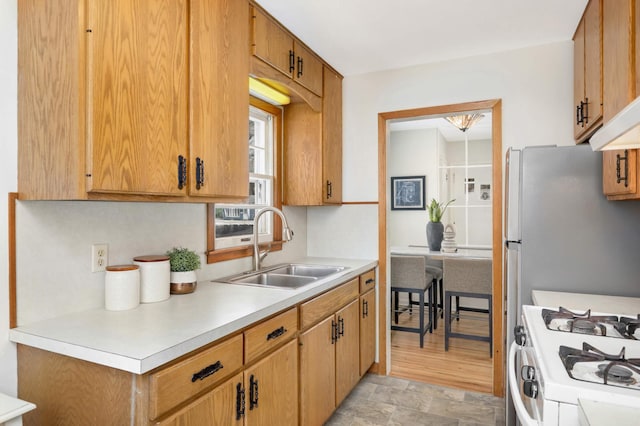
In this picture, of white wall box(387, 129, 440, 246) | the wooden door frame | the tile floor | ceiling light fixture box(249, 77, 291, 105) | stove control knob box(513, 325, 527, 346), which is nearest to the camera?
stove control knob box(513, 325, 527, 346)

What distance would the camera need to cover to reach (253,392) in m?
1.51

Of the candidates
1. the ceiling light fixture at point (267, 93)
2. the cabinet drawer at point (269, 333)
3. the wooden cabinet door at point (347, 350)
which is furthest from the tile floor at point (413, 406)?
the ceiling light fixture at point (267, 93)

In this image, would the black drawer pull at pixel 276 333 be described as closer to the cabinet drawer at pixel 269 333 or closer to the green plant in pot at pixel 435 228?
the cabinet drawer at pixel 269 333

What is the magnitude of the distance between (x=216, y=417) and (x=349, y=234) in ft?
6.65

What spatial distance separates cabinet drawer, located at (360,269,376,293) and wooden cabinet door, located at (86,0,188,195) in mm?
1596

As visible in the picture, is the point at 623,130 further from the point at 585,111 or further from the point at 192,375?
the point at 585,111

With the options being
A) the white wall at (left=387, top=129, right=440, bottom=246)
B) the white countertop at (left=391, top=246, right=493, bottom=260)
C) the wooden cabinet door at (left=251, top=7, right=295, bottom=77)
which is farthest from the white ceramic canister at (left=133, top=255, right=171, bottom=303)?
the white wall at (left=387, top=129, right=440, bottom=246)

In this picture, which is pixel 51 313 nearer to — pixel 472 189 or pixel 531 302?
pixel 531 302

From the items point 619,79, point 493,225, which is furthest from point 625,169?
point 493,225

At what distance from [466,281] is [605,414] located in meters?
2.82

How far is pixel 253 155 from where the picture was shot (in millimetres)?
2824

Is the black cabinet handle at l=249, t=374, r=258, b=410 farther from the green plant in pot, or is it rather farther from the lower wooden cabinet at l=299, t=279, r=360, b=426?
the green plant in pot

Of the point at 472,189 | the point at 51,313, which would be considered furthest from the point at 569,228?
the point at 472,189

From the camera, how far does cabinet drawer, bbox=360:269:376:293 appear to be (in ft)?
9.12
